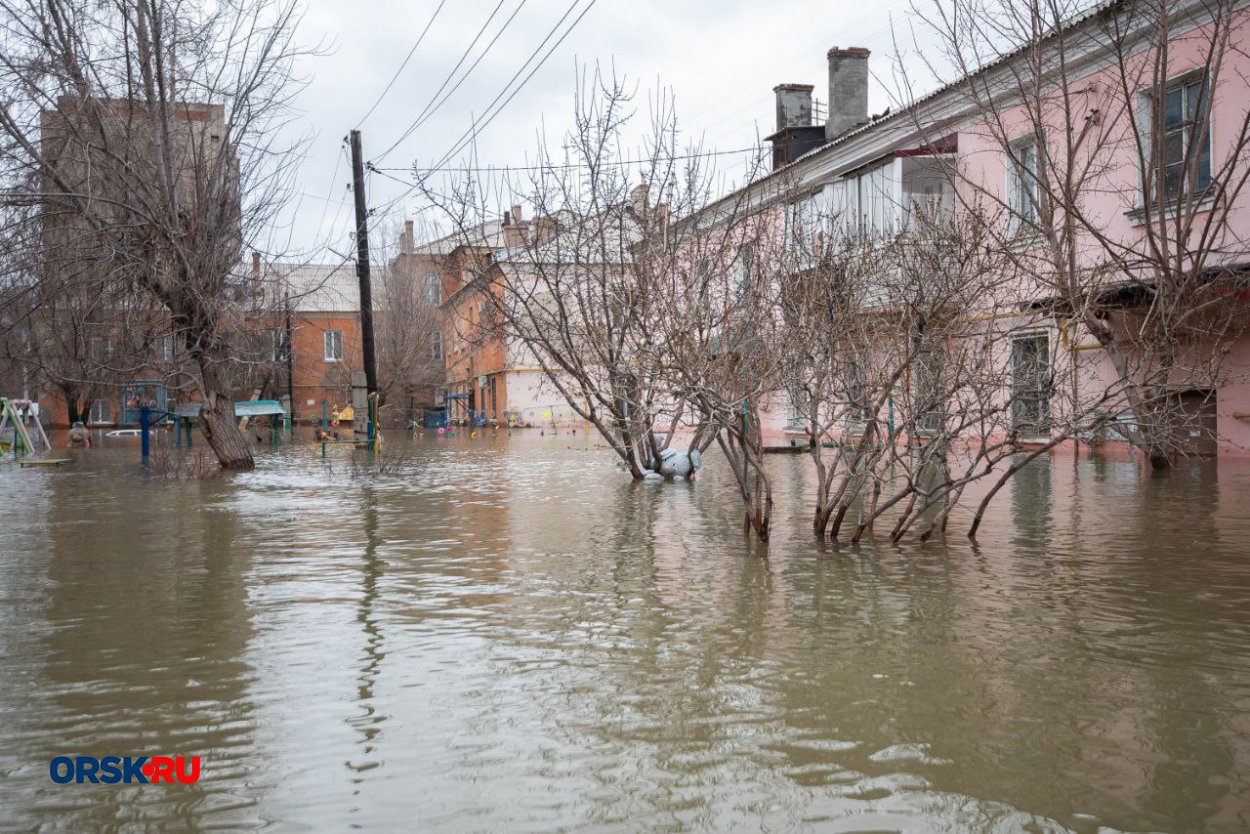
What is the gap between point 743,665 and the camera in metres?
5.57

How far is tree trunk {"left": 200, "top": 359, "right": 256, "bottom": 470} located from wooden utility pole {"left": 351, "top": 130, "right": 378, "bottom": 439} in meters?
3.28

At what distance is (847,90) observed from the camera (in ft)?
92.7

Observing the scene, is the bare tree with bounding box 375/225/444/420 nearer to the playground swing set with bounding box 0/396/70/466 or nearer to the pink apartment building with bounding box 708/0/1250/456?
the playground swing set with bounding box 0/396/70/466

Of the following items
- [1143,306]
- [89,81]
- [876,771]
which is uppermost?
[89,81]

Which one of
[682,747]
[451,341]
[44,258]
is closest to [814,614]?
[682,747]

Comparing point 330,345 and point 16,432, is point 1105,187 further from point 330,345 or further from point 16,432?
point 330,345

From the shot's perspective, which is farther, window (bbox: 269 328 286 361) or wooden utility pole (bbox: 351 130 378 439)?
window (bbox: 269 328 286 361)

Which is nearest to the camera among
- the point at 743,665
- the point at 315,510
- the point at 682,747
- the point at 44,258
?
the point at 682,747

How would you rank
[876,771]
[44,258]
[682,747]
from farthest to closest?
[44,258]
[682,747]
[876,771]

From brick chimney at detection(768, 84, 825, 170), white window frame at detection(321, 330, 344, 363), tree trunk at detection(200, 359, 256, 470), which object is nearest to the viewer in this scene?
tree trunk at detection(200, 359, 256, 470)

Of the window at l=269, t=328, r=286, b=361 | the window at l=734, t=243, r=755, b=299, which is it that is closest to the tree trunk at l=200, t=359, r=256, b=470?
the window at l=734, t=243, r=755, b=299

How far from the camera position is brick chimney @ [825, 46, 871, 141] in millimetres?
28219

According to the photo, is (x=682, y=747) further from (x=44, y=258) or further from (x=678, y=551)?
(x=44, y=258)

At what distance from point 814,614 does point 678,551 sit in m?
2.78
